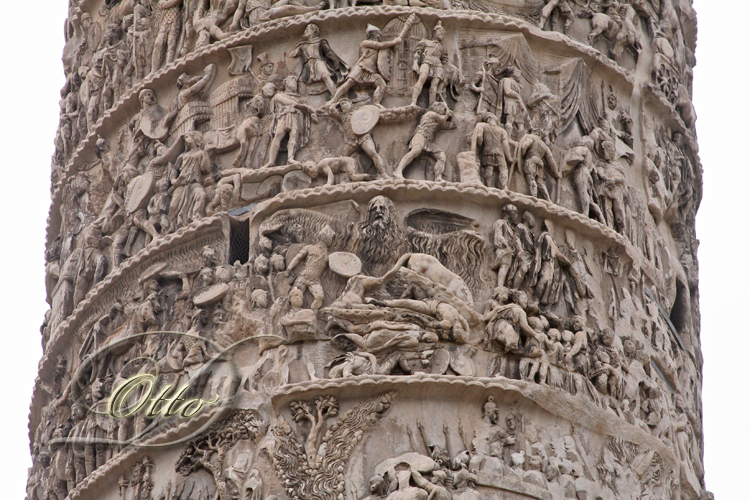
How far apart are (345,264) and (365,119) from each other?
91 centimetres

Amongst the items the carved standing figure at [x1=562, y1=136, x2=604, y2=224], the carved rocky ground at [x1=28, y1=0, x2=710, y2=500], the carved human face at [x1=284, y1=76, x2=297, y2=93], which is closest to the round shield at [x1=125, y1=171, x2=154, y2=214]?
the carved rocky ground at [x1=28, y1=0, x2=710, y2=500]

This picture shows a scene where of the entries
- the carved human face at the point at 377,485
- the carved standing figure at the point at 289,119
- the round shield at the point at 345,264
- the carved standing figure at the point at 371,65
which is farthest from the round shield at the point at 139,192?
the carved human face at the point at 377,485

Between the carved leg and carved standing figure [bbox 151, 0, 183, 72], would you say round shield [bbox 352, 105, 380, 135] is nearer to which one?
the carved leg

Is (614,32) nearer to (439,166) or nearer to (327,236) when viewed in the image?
(439,166)

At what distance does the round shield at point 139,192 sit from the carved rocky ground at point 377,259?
2cm

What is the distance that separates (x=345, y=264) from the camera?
28.8 ft

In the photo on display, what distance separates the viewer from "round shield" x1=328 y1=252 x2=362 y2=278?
8758mm

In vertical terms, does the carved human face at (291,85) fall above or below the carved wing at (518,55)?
below

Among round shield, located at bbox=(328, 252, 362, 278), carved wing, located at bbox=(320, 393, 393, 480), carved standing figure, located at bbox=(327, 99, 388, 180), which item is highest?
carved standing figure, located at bbox=(327, 99, 388, 180)

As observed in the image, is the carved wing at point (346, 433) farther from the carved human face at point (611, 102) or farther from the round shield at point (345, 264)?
the carved human face at point (611, 102)

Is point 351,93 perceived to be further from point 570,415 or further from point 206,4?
point 570,415

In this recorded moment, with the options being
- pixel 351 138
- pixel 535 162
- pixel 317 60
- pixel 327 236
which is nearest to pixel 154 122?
pixel 317 60

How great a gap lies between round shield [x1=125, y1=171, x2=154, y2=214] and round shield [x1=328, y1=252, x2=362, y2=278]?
1.34 meters

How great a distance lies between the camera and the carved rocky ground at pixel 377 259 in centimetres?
840
